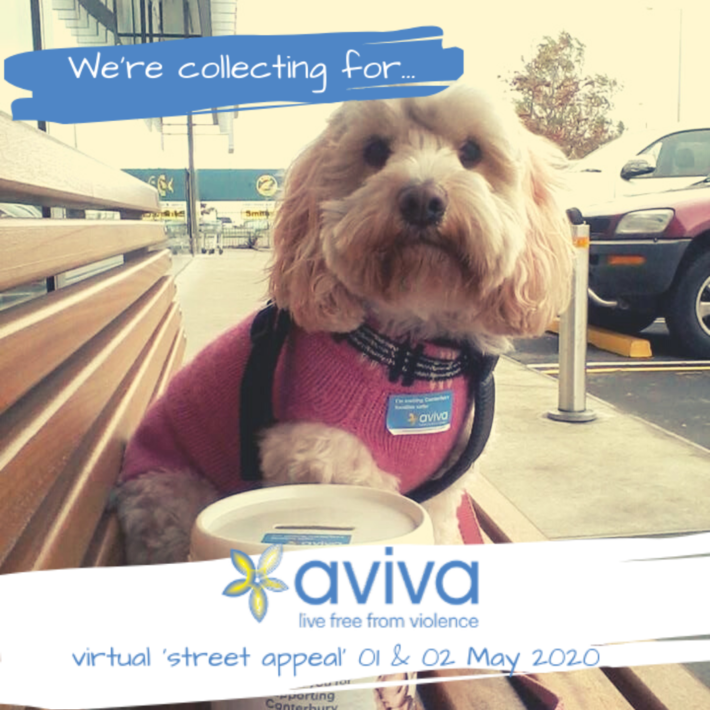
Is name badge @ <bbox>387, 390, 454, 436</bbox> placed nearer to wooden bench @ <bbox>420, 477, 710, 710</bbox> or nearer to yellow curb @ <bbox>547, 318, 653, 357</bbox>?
wooden bench @ <bbox>420, 477, 710, 710</bbox>

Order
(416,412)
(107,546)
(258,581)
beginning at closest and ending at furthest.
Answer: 1. (258,581)
2. (107,546)
3. (416,412)

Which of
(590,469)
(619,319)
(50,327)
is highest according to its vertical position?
(50,327)

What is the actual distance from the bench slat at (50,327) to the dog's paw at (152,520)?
32 cm

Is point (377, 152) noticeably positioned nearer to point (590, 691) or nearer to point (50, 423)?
point (50, 423)

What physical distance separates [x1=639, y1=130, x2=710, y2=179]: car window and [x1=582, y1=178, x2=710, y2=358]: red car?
0.27 meters

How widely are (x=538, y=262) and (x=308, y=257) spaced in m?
0.45

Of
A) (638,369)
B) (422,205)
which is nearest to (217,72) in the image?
(422,205)

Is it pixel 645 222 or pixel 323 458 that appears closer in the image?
pixel 323 458

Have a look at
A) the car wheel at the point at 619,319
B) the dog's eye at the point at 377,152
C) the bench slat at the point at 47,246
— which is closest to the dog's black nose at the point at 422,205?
the dog's eye at the point at 377,152

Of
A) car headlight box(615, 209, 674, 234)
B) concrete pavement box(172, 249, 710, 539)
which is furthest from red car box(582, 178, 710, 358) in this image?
concrete pavement box(172, 249, 710, 539)

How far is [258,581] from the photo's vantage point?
0.94 metres

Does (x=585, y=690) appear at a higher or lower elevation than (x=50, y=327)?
lower

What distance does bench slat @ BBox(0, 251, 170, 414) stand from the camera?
854 millimetres

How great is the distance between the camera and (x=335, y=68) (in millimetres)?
1038
